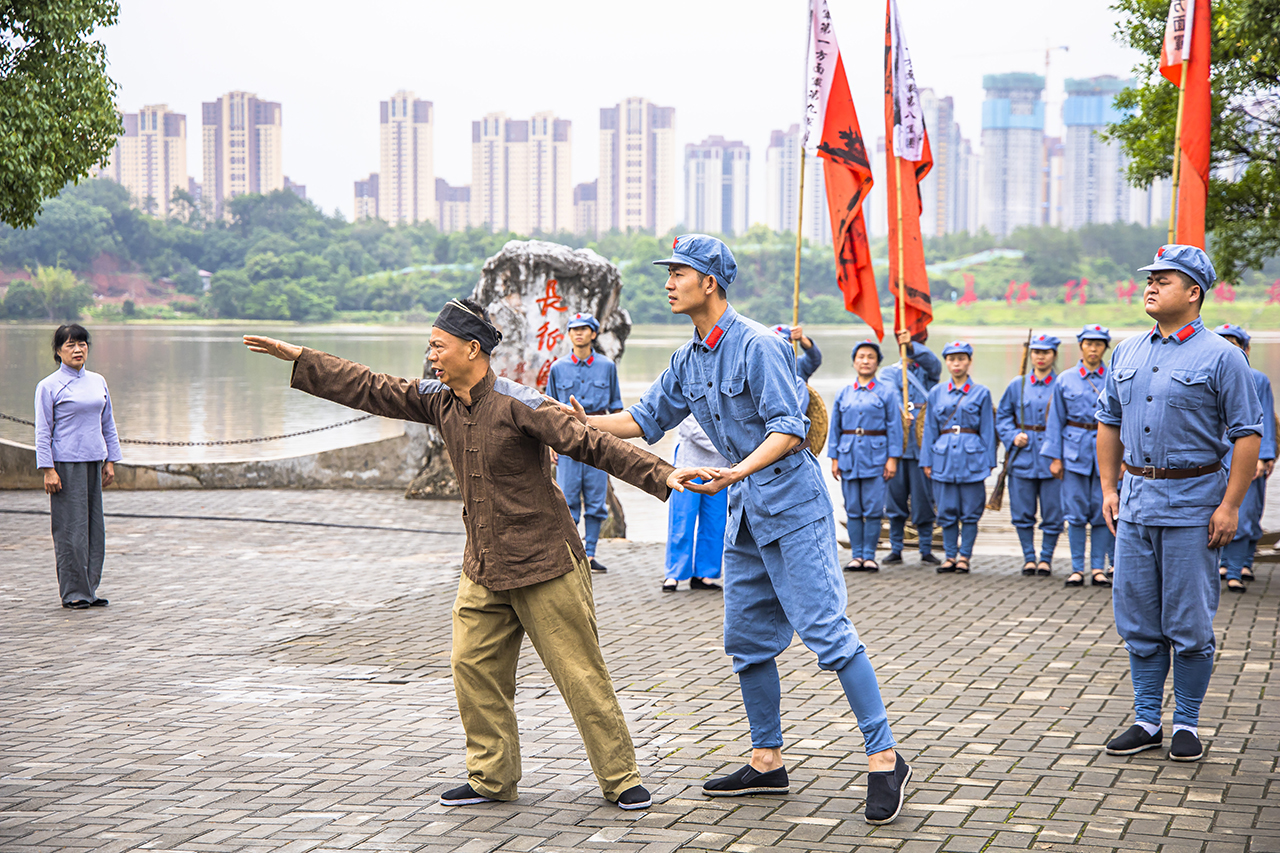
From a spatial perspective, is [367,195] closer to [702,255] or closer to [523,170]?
[523,170]

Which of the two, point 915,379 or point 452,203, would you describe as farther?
point 452,203

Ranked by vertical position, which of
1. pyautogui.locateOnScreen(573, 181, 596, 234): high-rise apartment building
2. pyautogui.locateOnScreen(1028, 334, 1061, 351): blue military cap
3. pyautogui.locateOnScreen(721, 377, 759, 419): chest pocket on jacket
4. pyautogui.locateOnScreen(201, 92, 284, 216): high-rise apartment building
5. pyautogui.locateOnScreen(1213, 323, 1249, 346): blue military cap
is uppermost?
pyautogui.locateOnScreen(201, 92, 284, 216): high-rise apartment building

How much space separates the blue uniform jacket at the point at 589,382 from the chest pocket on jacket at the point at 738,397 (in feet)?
16.4

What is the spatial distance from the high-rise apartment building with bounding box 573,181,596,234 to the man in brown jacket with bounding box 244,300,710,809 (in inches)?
5911

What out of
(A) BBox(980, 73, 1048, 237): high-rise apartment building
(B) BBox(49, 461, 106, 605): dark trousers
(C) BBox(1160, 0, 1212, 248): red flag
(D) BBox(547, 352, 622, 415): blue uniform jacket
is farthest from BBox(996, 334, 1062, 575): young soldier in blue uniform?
(A) BBox(980, 73, 1048, 237): high-rise apartment building

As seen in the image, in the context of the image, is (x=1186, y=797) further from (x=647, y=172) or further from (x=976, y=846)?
(x=647, y=172)

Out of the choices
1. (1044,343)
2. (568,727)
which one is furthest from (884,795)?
(1044,343)

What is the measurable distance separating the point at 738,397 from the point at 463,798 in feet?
5.36

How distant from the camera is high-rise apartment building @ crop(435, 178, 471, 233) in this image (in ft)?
514

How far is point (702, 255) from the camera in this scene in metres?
4.15

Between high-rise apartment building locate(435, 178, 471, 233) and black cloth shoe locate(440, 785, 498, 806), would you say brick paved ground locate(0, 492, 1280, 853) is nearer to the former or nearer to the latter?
black cloth shoe locate(440, 785, 498, 806)

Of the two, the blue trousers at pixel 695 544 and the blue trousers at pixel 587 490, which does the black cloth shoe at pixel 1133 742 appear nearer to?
the blue trousers at pixel 695 544

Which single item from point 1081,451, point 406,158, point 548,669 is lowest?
point 548,669

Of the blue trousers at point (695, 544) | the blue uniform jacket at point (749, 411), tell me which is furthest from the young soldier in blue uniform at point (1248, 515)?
the blue uniform jacket at point (749, 411)
